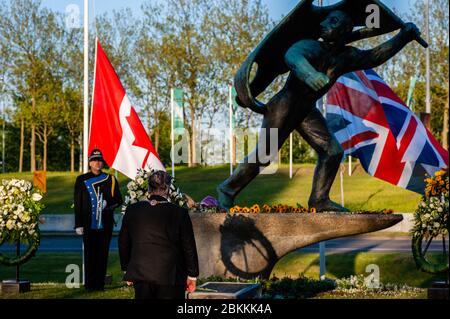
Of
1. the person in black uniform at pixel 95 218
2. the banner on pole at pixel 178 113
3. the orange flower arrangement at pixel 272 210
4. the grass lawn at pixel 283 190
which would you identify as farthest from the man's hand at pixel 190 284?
the banner on pole at pixel 178 113

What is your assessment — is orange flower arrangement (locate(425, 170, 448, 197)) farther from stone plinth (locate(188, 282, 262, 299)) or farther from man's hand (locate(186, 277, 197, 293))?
man's hand (locate(186, 277, 197, 293))

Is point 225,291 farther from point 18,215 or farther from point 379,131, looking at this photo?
point 379,131

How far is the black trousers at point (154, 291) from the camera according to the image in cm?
622

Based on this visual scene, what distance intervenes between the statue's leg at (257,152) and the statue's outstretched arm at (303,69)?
2.30 ft

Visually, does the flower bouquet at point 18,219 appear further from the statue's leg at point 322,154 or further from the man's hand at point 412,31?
the man's hand at point 412,31

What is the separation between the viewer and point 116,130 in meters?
13.8

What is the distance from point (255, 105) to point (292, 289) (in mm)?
2507


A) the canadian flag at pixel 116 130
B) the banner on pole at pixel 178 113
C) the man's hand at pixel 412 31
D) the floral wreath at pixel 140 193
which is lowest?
the floral wreath at pixel 140 193

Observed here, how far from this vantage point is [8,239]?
431 inches

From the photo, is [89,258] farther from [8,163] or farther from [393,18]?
[8,163]

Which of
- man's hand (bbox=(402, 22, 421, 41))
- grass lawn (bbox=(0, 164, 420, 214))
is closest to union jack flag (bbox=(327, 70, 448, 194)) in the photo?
man's hand (bbox=(402, 22, 421, 41))

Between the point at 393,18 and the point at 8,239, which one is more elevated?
the point at 393,18

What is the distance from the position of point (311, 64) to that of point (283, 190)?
69.4 ft
